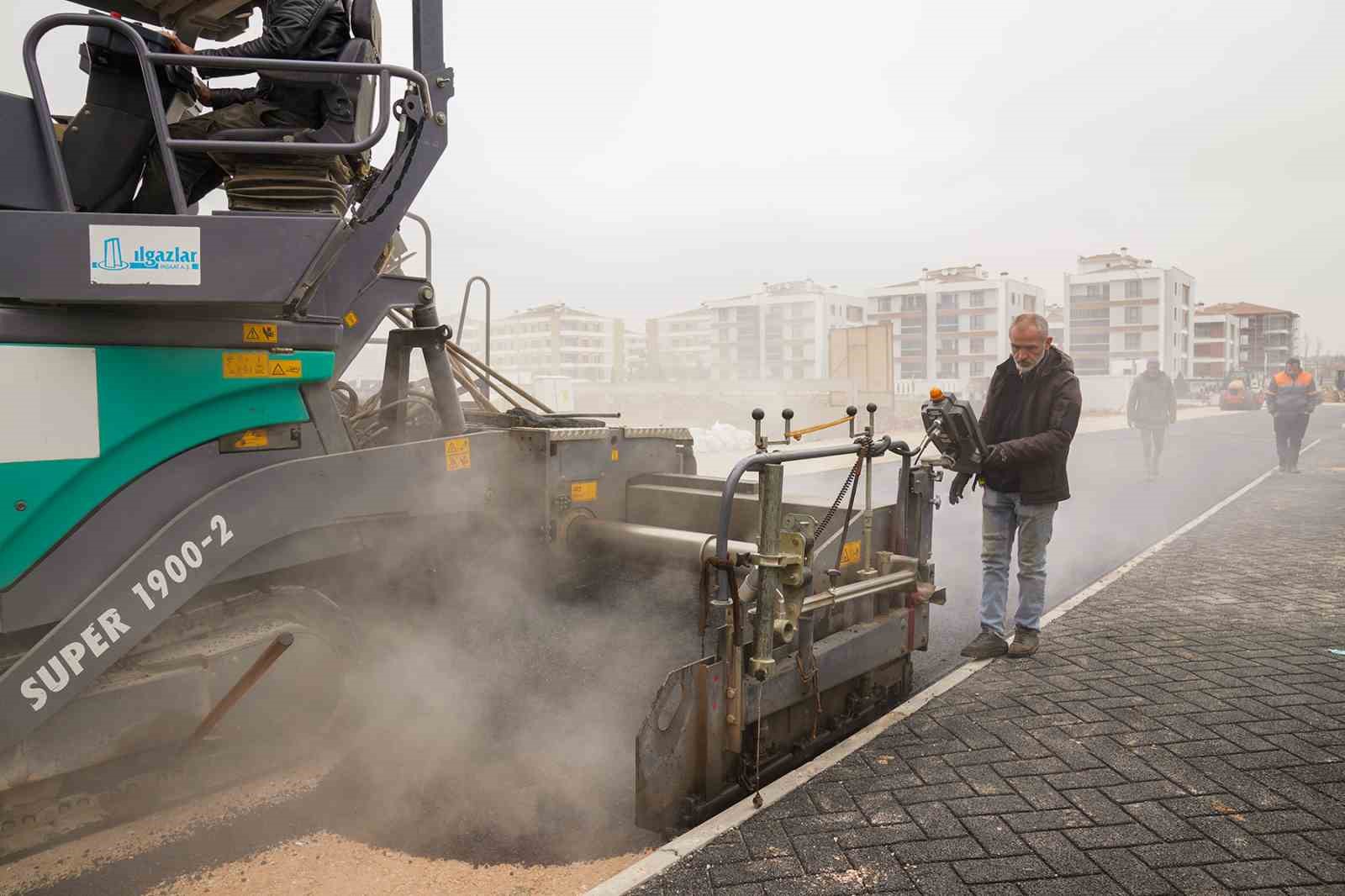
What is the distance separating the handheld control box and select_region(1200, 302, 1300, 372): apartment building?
372 feet

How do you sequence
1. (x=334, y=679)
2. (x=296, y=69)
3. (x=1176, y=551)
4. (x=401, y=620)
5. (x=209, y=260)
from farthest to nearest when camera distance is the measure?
(x=1176, y=551) → (x=401, y=620) → (x=334, y=679) → (x=296, y=69) → (x=209, y=260)

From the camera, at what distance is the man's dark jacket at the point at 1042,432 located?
514cm

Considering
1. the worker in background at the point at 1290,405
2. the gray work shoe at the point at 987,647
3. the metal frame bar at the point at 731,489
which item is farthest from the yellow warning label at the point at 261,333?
the worker in background at the point at 1290,405

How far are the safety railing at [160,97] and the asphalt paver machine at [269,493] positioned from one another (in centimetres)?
1

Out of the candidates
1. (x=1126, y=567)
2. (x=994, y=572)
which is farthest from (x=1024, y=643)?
(x=1126, y=567)

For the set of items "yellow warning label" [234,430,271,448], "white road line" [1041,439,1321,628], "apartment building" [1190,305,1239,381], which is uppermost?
"apartment building" [1190,305,1239,381]

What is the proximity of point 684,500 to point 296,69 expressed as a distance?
2589 millimetres

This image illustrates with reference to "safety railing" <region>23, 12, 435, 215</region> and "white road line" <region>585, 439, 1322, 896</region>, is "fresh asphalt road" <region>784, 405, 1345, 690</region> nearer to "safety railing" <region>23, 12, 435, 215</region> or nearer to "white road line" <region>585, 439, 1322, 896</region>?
"white road line" <region>585, 439, 1322, 896</region>

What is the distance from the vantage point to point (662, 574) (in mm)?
4273

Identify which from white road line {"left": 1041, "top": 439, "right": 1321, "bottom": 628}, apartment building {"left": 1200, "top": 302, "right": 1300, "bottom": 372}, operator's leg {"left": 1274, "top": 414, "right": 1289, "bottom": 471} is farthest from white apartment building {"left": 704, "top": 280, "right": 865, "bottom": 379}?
white road line {"left": 1041, "top": 439, "right": 1321, "bottom": 628}

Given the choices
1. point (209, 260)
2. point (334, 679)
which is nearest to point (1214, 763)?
point (334, 679)

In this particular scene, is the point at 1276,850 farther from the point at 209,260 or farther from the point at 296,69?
the point at 296,69

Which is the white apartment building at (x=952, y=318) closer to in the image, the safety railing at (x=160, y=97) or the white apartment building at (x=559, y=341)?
the white apartment building at (x=559, y=341)

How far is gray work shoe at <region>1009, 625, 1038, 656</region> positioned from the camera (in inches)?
209
